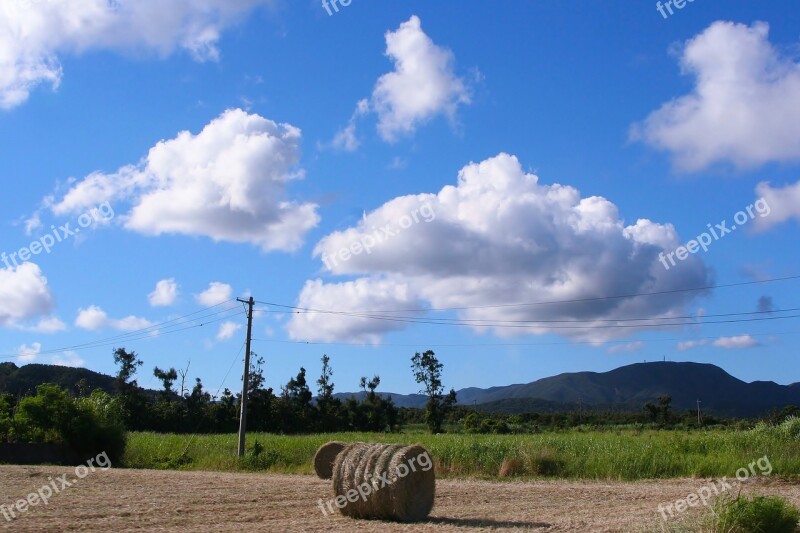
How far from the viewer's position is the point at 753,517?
31.9 feet

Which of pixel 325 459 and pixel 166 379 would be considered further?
pixel 166 379

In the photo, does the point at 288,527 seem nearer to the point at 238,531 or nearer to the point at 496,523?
the point at 238,531

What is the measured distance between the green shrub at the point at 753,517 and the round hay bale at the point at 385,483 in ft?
16.8

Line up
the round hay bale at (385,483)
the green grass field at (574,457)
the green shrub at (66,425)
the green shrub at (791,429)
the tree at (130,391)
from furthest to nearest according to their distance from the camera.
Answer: the tree at (130,391) → the green shrub at (66,425) → the green shrub at (791,429) → the green grass field at (574,457) → the round hay bale at (385,483)

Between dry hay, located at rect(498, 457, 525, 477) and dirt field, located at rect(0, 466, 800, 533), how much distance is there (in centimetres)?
400

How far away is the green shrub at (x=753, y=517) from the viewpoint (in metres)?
9.62

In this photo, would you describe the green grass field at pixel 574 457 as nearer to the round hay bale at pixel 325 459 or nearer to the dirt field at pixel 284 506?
the dirt field at pixel 284 506

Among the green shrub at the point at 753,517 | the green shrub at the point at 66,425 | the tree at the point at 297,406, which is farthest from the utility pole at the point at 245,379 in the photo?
the tree at the point at 297,406

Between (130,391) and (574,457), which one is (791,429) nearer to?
(574,457)

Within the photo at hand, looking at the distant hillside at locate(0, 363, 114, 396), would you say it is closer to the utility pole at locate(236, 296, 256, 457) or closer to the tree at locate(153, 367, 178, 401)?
the tree at locate(153, 367, 178, 401)

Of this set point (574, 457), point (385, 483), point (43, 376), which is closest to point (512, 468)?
point (574, 457)

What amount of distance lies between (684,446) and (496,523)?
1686cm

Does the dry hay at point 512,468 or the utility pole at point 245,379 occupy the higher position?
the utility pole at point 245,379

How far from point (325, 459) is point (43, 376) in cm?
7327
